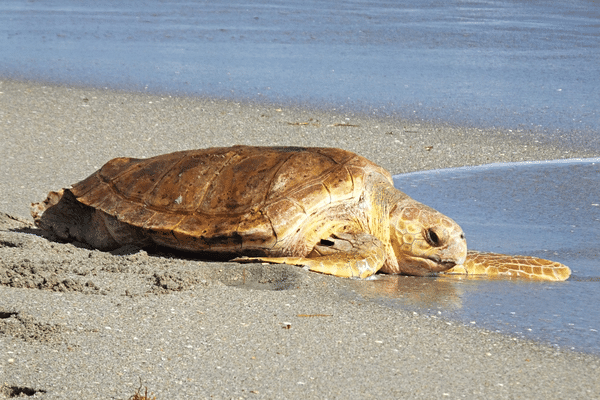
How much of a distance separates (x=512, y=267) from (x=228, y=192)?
1.71 meters

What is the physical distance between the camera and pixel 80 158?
6660 mm

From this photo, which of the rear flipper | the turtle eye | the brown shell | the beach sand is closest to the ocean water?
the turtle eye

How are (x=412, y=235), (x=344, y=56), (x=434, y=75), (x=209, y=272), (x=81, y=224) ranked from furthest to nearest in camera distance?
(x=344, y=56) → (x=434, y=75) → (x=81, y=224) → (x=412, y=235) → (x=209, y=272)

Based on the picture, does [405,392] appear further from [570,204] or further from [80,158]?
[80,158]

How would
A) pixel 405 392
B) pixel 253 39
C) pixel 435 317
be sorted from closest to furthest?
pixel 405 392 < pixel 435 317 < pixel 253 39

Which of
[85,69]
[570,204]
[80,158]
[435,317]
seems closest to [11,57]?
[85,69]

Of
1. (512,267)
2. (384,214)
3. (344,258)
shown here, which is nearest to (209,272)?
(344,258)

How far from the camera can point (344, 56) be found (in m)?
13.0

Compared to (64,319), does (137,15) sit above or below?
above

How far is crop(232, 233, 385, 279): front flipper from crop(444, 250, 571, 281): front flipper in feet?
1.84

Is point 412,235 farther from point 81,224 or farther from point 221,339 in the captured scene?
point 81,224

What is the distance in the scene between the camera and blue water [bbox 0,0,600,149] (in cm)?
957

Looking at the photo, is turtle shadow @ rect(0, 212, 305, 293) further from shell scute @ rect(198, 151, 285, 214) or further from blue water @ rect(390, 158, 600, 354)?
blue water @ rect(390, 158, 600, 354)

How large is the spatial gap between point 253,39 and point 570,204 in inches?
398
